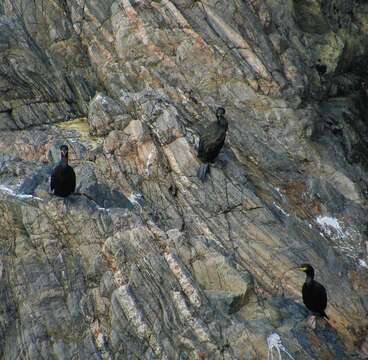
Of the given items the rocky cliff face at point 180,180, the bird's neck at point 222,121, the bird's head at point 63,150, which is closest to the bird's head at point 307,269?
the rocky cliff face at point 180,180

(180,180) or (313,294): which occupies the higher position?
(313,294)

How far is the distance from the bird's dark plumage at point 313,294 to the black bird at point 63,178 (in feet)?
23.6

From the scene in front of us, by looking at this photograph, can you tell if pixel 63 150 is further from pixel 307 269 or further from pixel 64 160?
pixel 307 269

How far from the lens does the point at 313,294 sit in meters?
20.8

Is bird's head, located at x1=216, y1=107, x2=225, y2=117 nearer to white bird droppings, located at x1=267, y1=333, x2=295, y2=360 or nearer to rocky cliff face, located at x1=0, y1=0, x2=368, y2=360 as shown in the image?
rocky cliff face, located at x1=0, y1=0, x2=368, y2=360

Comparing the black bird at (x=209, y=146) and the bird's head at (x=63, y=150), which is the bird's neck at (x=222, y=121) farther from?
the bird's head at (x=63, y=150)

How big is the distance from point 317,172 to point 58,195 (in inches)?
389

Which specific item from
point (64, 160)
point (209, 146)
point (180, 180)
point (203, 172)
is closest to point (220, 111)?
point (209, 146)

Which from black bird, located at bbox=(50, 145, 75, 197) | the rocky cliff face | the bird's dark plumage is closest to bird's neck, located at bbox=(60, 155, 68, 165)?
black bird, located at bbox=(50, 145, 75, 197)

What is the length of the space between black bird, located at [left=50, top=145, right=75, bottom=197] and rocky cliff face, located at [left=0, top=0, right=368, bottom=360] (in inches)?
18.6

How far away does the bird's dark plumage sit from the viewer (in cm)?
2080

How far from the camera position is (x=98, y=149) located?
24234 mm

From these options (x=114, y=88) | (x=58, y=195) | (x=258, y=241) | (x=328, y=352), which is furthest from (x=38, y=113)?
(x=328, y=352)

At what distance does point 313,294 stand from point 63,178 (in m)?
7.93
